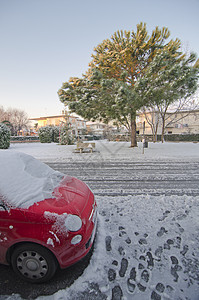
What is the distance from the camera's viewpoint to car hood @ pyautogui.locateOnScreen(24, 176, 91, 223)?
1.83 meters

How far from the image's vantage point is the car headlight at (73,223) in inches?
73.5

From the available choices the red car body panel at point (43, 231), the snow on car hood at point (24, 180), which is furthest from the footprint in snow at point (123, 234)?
the snow on car hood at point (24, 180)

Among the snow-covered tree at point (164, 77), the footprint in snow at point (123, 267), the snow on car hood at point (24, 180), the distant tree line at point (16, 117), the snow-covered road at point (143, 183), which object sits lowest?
the footprint in snow at point (123, 267)

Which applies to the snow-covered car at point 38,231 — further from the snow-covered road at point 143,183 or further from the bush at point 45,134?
the bush at point 45,134

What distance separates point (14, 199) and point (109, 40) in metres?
18.7

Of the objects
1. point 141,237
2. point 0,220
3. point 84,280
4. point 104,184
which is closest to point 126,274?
point 84,280

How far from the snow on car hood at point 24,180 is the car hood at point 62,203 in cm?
9

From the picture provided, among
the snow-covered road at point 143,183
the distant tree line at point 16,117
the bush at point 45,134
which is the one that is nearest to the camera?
the snow-covered road at point 143,183

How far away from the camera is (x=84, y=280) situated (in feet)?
6.38

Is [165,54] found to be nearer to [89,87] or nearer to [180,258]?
[89,87]

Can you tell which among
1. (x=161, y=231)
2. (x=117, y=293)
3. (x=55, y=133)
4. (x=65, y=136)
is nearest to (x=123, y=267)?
(x=117, y=293)

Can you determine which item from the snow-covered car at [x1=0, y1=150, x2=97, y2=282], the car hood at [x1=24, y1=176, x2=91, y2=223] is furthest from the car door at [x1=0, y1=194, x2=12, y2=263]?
the car hood at [x1=24, y1=176, x2=91, y2=223]

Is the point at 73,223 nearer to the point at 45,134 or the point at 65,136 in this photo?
the point at 65,136

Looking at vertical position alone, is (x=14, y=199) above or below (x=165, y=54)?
below
